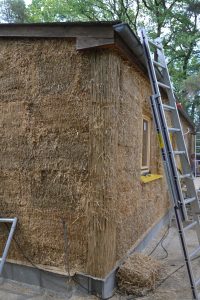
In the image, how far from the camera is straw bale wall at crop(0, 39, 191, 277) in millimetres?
3449

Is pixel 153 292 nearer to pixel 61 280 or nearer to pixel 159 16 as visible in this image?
pixel 61 280

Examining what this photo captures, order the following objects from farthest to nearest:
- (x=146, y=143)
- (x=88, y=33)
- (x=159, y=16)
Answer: (x=159, y=16), (x=146, y=143), (x=88, y=33)

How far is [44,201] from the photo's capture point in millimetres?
3729

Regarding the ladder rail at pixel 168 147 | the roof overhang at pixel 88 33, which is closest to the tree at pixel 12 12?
the roof overhang at pixel 88 33

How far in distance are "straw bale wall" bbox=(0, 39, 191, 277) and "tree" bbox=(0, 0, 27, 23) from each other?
69.7 feet

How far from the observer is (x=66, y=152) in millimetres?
3604

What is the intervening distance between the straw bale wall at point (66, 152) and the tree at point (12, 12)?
836 inches

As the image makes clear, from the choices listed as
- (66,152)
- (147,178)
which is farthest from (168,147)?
(147,178)

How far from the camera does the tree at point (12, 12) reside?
2273cm

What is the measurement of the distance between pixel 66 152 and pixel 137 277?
1.62m

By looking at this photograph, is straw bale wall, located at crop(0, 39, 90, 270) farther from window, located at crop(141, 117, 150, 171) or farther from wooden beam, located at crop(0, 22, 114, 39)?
window, located at crop(141, 117, 150, 171)

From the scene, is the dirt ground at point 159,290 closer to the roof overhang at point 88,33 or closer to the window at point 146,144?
the window at point 146,144

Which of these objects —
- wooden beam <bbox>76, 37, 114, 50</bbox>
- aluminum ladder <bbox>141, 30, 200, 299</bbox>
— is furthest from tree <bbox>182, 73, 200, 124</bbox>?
wooden beam <bbox>76, 37, 114, 50</bbox>

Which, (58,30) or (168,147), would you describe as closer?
(168,147)
